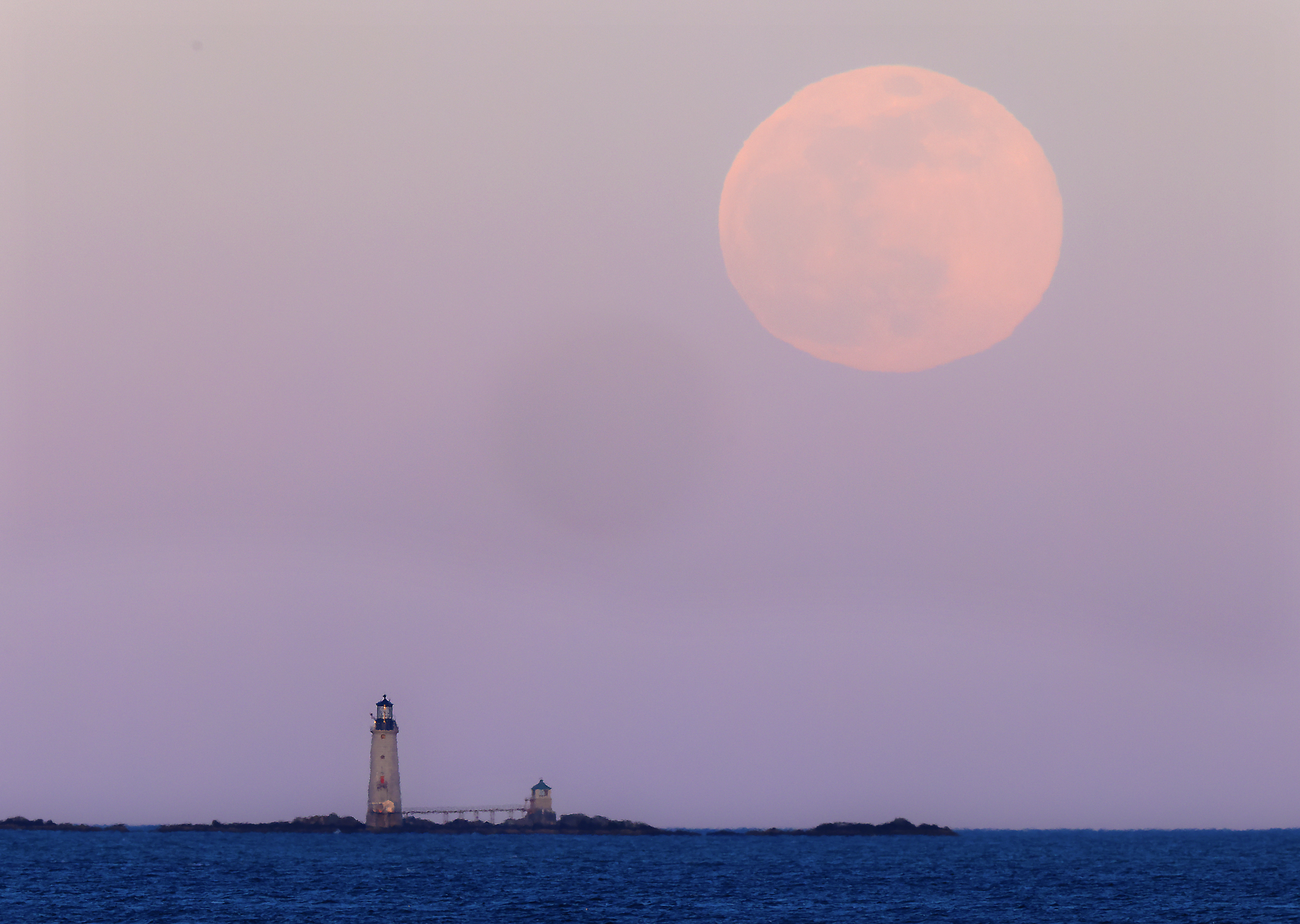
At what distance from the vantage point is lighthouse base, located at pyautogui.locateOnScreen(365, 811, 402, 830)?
162000 mm

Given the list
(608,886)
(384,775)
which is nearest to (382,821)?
(384,775)

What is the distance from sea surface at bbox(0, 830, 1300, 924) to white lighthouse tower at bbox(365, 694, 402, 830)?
9.76 ft

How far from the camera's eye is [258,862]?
12988 centimetres

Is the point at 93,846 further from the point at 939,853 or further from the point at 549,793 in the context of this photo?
the point at 939,853

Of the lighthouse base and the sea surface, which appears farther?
the lighthouse base

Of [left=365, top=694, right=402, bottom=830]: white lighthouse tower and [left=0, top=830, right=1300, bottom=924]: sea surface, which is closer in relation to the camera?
[left=0, top=830, right=1300, bottom=924]: sea surface

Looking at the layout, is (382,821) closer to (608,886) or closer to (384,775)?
(384,775)

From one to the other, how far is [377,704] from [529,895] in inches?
2709

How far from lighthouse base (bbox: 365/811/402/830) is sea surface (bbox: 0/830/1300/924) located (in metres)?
2.09

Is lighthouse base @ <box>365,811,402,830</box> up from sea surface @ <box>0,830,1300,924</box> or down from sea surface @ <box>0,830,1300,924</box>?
up

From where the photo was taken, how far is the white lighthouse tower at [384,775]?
525 feet

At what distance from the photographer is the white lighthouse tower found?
15988 cm

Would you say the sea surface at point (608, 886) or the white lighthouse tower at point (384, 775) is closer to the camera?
the sea surface at point (608, 886)

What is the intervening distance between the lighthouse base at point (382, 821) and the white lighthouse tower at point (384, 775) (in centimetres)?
3
